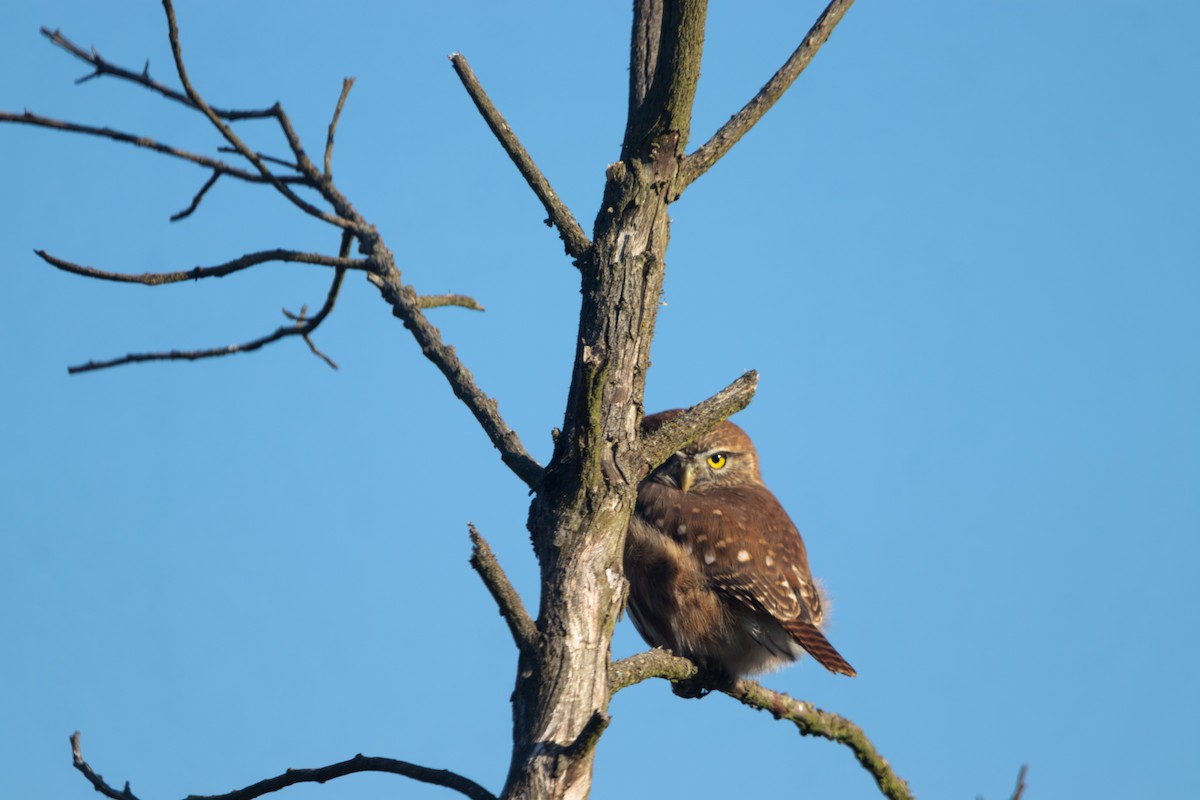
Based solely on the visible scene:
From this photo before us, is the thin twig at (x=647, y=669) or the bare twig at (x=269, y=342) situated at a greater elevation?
the bare twig at (x=269, y=342)

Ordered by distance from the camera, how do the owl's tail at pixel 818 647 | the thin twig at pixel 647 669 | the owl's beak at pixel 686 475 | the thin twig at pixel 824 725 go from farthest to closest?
the owl's beak at pixel 686 475, the owl's tail at pixel 818 647, the thin twig at pixel 824 725, the thin twig at pixel 647 669

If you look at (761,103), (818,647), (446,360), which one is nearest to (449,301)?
(446,360)

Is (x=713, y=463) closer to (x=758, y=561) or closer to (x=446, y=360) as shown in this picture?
(x=758, y=561)

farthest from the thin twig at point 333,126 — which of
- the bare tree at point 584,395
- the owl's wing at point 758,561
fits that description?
the owl's wing at point 758,561

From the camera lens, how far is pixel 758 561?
5.45m

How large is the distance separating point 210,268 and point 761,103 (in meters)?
2.08

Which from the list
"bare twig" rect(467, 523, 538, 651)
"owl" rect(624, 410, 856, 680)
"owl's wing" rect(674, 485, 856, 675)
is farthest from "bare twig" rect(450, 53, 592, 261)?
"owl's wing" rect(674, 485, 856, 675)

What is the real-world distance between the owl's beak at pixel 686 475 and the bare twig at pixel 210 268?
324cm

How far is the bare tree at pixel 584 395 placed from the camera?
3.11 meters

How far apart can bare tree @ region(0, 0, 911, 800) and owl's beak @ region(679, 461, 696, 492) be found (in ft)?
8.42

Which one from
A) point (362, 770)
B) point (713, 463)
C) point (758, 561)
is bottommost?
point (362, 770)

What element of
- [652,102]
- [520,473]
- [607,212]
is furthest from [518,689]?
[652,102]

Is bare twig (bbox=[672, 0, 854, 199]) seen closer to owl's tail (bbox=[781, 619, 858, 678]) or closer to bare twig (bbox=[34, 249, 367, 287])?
bare twig (bbox=[34, 249, 367, 287])

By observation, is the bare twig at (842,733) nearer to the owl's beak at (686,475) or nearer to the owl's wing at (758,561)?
the owl's wing at (758,561)
